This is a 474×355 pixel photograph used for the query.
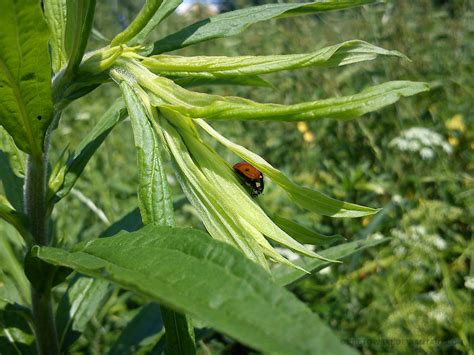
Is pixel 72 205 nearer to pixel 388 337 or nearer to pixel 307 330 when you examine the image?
pixel 388 337

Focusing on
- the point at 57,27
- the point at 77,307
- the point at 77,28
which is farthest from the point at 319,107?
the point at 77,307

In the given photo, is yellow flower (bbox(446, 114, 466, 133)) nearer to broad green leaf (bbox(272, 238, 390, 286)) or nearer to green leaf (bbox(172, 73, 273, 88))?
broad green leaf (bbox(272, 238, 390, 286))

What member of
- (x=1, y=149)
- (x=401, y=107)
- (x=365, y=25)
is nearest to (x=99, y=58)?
(x=1, y=149)

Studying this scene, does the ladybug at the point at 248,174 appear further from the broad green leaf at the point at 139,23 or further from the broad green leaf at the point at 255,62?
the broad green leaf at the point at 139,23

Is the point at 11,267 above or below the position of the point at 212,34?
below

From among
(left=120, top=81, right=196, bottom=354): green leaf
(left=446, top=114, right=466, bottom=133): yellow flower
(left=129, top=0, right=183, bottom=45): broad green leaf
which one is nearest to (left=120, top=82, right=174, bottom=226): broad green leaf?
(left=120, top=81, right=196, bottom=354): green leaf

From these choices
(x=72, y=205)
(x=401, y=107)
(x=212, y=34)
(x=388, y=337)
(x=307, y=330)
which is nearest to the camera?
(x=307, y=330)
